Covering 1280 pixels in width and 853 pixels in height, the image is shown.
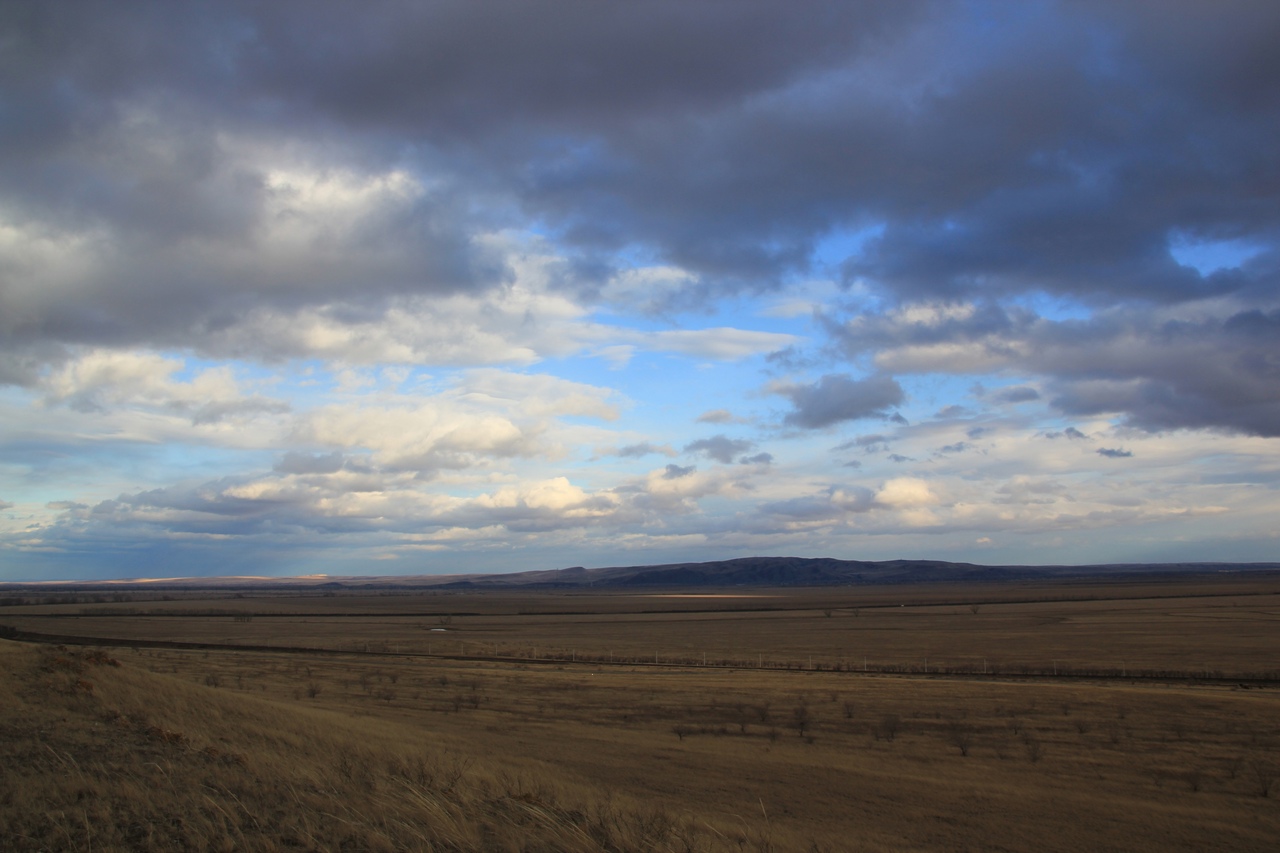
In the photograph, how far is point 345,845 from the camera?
8688 millimetres

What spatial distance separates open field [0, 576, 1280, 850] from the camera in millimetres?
9852

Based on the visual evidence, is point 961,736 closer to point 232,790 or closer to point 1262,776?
point 1262,776

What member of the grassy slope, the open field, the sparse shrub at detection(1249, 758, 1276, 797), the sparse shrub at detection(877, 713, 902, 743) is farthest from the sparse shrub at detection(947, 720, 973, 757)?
the grassy slope

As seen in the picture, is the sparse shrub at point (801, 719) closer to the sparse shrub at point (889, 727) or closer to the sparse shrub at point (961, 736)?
the sparse shrub at point (889, 727)

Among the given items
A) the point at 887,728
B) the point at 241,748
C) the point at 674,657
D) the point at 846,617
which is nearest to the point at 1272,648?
the point at 674,657

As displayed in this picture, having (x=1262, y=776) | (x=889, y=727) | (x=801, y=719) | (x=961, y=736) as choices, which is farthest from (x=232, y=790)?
(x=1262, y=776)

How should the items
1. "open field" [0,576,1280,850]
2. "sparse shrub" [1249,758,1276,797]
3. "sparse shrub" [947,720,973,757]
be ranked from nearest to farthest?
"open field" [0,576,1280,850]
"sparse shrub" [1249,758,1276,797]
"sparse shrub" [947,720,973,757]

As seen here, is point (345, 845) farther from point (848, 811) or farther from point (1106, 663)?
point (1106, 663)

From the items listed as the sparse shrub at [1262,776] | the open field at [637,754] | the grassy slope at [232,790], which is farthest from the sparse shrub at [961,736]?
the grassy slope at [232,790]

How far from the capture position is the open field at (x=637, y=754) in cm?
985

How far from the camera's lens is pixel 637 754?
22297mm

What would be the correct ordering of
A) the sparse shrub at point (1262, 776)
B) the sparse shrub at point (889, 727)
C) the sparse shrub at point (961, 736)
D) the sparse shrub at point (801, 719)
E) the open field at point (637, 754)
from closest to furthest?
the open field at point (637, 754) → the sparse shrub at point (1262, 776) → the sparse shrub at point (961, 736) → the sparse shrub at point (889, 727) → the sparse shrub at point (801, 719)

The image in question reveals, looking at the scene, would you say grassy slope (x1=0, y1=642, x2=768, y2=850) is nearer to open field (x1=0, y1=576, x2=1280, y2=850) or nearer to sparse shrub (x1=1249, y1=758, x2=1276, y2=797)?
open field (x1=0, y1=576, x2=1280, y2=850)

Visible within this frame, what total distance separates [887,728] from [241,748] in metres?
18.7
